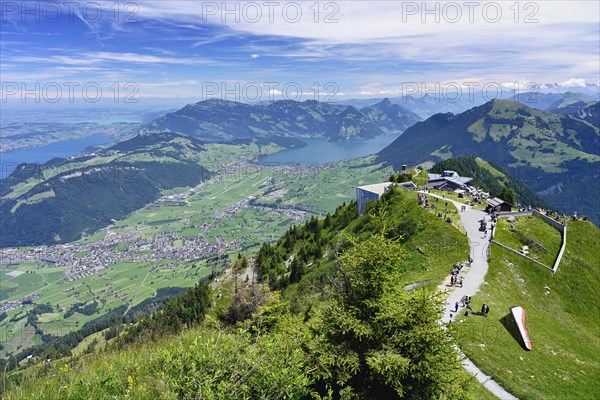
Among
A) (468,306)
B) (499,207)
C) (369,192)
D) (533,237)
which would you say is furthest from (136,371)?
(369,192)

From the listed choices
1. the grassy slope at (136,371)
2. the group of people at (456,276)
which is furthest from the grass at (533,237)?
the grassy slope at (136,371)

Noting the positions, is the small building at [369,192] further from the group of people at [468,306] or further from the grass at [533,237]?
the group of people at [468,306]

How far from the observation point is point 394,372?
50.3 ft

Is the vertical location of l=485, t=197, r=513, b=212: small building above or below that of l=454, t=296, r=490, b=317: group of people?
above

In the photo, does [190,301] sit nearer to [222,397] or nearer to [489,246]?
[489,246]

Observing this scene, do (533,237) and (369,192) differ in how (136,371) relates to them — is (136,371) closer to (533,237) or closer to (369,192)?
(533,237)

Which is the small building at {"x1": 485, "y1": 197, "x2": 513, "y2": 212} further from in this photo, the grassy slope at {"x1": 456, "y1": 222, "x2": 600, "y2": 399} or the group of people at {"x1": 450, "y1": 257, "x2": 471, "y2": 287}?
the group of people at {"x1": 450, "y1": 257, "x2": 471, "y2": 287}

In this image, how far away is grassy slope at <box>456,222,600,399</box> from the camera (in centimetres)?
2633

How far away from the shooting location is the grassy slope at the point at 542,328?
2633cm

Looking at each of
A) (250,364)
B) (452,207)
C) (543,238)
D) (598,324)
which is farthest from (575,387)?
(452,207)

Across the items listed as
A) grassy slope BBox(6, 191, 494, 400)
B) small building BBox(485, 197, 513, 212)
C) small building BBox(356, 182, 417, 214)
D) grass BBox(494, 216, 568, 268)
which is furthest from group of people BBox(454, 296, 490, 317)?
small building BBox(356, 182, 417, 214)

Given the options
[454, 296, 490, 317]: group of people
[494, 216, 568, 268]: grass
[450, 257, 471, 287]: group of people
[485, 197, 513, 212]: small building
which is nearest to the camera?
[454, 296, 490, 317]: group of people

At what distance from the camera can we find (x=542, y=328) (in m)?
34.5

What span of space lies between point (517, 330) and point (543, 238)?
34167mm
